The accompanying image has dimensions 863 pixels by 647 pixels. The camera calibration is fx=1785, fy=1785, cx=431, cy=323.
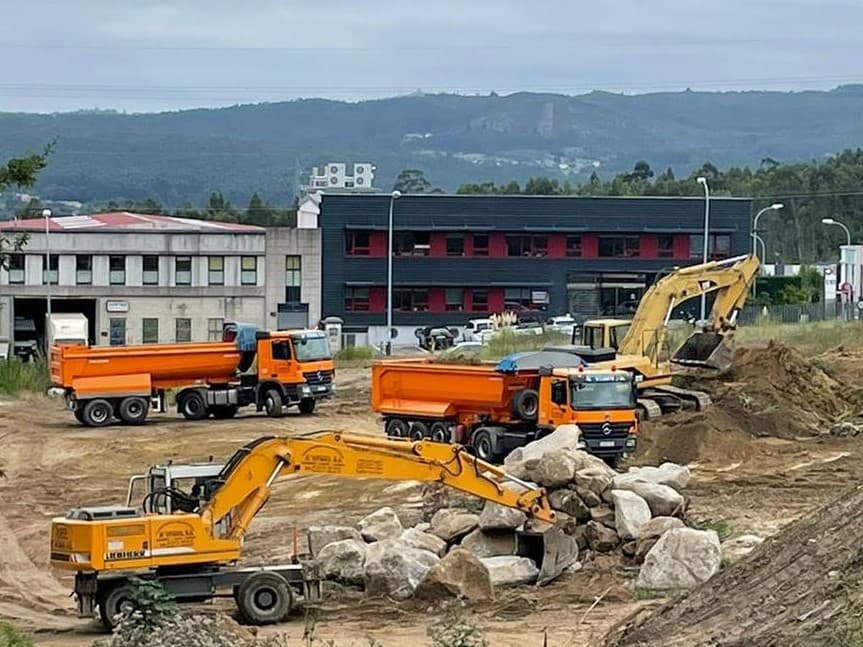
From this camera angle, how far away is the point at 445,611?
20953 millimetres

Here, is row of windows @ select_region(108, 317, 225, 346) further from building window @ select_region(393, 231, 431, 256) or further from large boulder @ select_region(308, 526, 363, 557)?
large boulder @ select_region(308, 526, 363, 557)

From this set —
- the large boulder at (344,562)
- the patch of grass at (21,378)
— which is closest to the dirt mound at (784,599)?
the large boulder at (344,562)

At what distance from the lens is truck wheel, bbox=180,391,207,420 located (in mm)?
49781

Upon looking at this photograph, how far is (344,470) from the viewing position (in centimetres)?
2219

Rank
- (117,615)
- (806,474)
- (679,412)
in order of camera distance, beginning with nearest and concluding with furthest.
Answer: (117,615), (806,474), (679,412)

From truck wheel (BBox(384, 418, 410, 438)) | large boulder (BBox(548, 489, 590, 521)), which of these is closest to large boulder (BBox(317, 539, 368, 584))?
large boulder (BBox(548, 489, 590, 521))

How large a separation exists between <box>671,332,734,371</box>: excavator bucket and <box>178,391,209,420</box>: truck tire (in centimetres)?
1341

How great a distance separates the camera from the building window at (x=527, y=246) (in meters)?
88.6

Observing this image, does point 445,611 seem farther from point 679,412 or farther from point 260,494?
point 679,412

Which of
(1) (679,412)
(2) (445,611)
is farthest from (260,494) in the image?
(1) (679,412)

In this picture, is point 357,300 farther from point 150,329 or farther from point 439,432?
point 439,432

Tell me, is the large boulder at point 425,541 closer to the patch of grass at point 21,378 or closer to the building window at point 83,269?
the patch of grass at point 21,378

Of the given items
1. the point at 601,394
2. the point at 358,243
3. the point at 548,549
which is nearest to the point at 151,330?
the point at 358,243

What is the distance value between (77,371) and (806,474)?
870 inches
